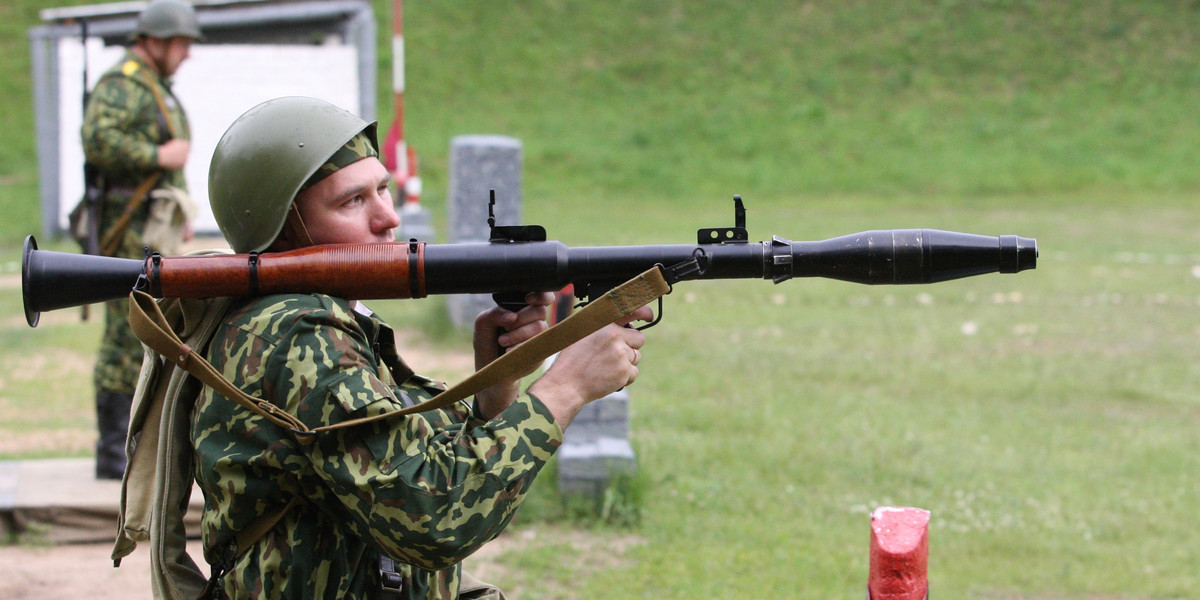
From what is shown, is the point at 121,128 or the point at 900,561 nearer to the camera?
the point at 900,561

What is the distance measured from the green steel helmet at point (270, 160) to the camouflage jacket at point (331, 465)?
7.3 inches

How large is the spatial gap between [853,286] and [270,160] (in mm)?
10985

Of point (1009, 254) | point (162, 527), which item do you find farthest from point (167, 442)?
point (1009, 254)

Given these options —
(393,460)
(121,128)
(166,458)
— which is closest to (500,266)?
(393,460)

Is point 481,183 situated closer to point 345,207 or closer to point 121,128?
point 121,128

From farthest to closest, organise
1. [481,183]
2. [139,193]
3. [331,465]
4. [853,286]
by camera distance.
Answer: [853,286], [481,183], [139,193], [331,465]

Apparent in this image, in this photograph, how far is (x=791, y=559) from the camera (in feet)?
18.5

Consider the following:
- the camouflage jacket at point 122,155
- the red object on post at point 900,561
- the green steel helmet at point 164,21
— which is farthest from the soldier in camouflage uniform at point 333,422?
the green steel helmet at point 164,21

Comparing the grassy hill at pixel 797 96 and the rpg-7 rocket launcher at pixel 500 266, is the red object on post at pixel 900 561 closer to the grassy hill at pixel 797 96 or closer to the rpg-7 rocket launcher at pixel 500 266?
the rpg-7 rocket launcher at pixel 500 266

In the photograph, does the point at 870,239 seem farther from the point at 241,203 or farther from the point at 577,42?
the point at 577,42

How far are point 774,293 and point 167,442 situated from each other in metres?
10.5

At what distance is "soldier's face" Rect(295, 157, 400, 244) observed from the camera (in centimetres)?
257

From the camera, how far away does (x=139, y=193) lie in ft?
21.1

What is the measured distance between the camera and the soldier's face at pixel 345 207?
257cm
